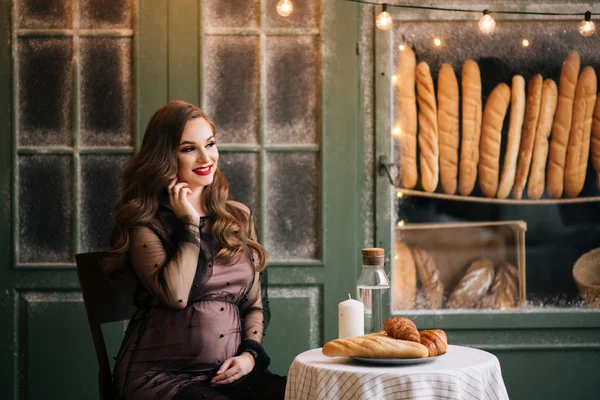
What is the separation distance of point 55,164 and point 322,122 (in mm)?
1318

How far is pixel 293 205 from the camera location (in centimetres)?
357

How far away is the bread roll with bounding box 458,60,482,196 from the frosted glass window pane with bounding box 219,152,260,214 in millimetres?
1036

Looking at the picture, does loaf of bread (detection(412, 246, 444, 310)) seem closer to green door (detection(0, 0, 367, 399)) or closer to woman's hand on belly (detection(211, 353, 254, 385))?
green door (detection(0, 0, 367, 399))

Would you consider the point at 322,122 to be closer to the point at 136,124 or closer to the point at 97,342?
the point at 136,124

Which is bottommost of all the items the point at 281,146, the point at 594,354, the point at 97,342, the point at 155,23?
the point at 594,354

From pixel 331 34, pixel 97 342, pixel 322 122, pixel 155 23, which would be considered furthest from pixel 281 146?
pixel 97 342

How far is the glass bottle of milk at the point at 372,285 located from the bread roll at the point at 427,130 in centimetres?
130

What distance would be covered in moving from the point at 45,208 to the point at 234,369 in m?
1.59

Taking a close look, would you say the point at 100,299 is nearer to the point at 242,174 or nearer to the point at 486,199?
the point at 242,174

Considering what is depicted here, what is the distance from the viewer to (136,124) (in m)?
3.53

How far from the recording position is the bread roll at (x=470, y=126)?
3645 mm

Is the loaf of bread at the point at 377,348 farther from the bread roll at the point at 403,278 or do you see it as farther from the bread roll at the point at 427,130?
the bread roll at the point at 427,130

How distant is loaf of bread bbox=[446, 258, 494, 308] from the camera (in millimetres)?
3623

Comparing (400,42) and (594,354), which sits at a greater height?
(400,42)
